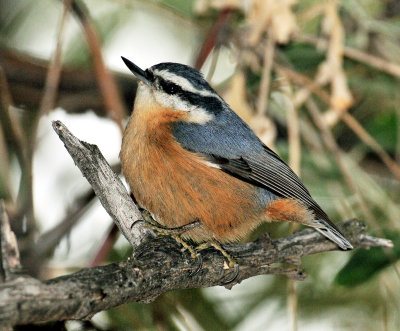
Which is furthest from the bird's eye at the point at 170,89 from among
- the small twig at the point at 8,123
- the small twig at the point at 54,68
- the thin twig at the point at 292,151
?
the small twig at the point at 8,123

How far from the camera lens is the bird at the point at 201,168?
3.39 metres

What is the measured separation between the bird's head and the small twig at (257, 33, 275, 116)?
0.45 m

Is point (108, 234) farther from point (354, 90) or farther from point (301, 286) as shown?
point (354, 90)

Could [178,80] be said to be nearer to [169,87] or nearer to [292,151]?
[169,87]

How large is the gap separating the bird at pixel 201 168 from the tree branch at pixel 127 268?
178 mm

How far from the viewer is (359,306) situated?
4516 mm

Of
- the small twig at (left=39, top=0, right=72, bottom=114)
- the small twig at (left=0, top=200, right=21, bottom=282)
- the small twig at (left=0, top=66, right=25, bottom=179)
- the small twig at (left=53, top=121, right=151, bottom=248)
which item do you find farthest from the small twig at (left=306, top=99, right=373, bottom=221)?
the small twig at (left=0, top=200, right=21, bottom=282)

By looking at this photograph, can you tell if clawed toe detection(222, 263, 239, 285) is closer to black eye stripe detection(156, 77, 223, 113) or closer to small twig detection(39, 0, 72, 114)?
black eye stripe detection(156, 77, 223, 113)

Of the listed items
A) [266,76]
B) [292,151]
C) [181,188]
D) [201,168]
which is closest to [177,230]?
[181,188]

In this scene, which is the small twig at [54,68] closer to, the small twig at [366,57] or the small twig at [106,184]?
the small twig at [106,184]

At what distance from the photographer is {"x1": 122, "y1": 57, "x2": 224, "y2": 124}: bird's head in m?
3.64

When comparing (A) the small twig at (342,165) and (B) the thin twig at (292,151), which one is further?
(A) the small twig at (342,165)

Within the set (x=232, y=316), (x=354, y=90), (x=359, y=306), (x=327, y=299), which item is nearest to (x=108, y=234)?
(x=232, y=316)

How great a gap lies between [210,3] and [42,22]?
4.69 ft
